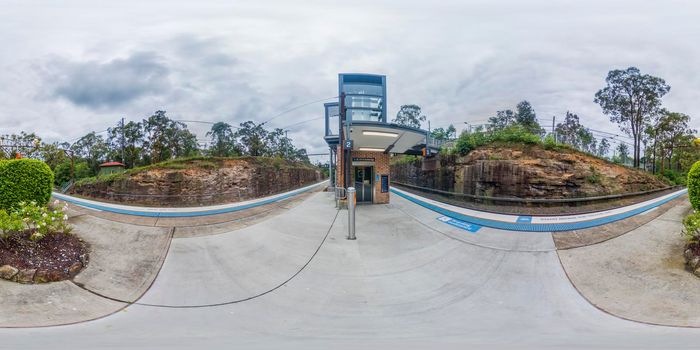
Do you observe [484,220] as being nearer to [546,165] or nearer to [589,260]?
[589,260]

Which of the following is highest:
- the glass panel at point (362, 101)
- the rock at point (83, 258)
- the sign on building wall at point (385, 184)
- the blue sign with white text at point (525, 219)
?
the glass panel at point (362, 101)

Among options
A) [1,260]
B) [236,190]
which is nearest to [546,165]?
[236,190]

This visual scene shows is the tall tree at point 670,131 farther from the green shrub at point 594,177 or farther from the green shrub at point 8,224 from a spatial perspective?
the green shrub at point 8,224

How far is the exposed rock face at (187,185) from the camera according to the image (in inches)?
394

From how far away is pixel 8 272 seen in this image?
407 centimetres

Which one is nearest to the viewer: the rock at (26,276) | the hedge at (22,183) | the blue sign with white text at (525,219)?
the rock at (26,276)

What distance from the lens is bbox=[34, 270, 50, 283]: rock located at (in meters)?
4.08

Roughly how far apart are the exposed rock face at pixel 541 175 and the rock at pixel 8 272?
12.1m

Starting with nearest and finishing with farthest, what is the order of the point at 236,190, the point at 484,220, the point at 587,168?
the point at 484,220 < the point at 587,168 < the point at 236,190

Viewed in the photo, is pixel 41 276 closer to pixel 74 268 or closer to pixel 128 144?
pixel 74 268

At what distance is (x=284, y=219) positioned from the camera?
8.21 m

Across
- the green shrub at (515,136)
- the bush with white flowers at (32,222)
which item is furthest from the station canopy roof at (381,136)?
the bush with white flowers at (32,222)

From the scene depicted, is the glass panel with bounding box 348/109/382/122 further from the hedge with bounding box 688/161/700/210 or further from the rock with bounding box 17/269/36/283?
the rock with bounding box 17/269/36/283

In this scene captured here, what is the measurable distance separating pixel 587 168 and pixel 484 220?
498 cm
